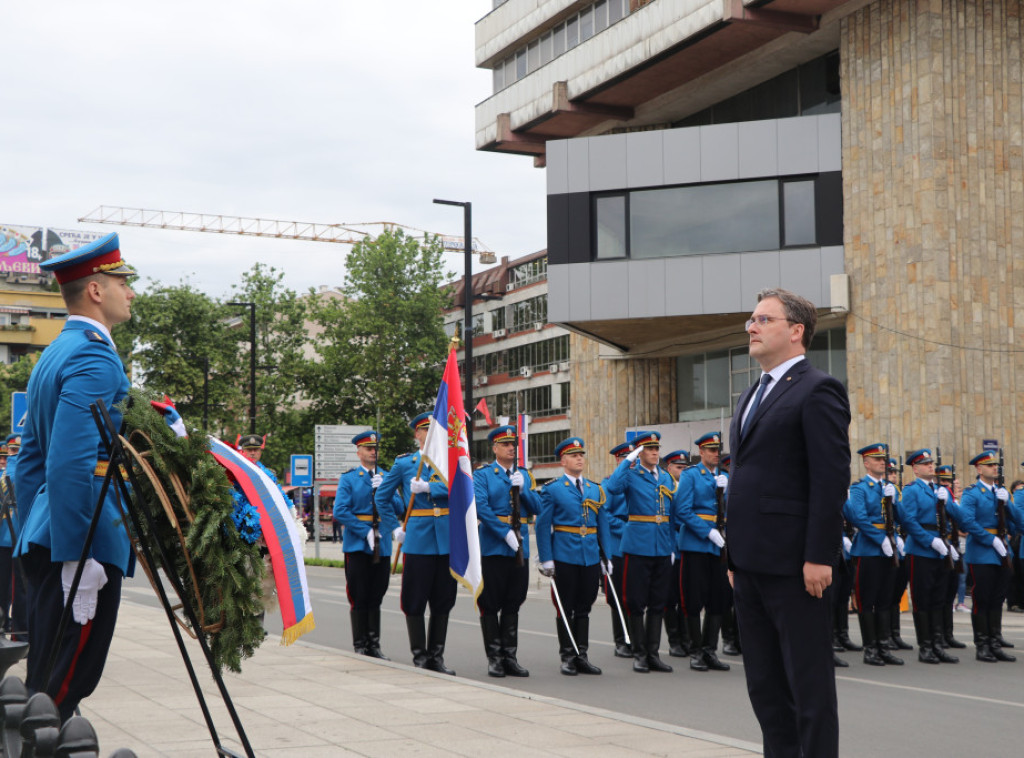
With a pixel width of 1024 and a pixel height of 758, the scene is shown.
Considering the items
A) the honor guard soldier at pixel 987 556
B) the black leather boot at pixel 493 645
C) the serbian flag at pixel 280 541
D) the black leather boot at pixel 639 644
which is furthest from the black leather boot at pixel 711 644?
the serbian flag at pixel 280 541

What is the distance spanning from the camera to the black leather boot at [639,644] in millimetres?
11430

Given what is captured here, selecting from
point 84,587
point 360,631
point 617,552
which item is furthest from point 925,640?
point 84,587

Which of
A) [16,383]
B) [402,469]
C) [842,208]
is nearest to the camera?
[402,469]

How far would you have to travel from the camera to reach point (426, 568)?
11453mm

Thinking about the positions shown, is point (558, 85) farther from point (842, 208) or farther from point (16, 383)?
point (16, 383)

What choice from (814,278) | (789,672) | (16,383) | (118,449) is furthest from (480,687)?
(16,383)

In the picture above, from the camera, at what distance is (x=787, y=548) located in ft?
16.1

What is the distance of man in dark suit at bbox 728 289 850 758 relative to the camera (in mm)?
4816

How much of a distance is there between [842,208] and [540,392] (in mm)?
46152

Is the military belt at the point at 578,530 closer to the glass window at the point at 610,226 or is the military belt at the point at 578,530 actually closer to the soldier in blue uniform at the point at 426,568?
the soldier in blue uniform at the point at 426,568

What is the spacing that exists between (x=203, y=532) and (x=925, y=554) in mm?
10274

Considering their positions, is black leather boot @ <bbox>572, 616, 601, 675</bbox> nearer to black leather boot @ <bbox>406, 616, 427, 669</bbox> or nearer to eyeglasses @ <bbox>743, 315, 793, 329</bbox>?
black leather boot @ <bbox>406, 616, 427, 669</bbox>

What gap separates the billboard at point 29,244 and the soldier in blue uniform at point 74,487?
115185 mm

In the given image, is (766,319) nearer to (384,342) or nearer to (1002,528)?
(1002,528)
